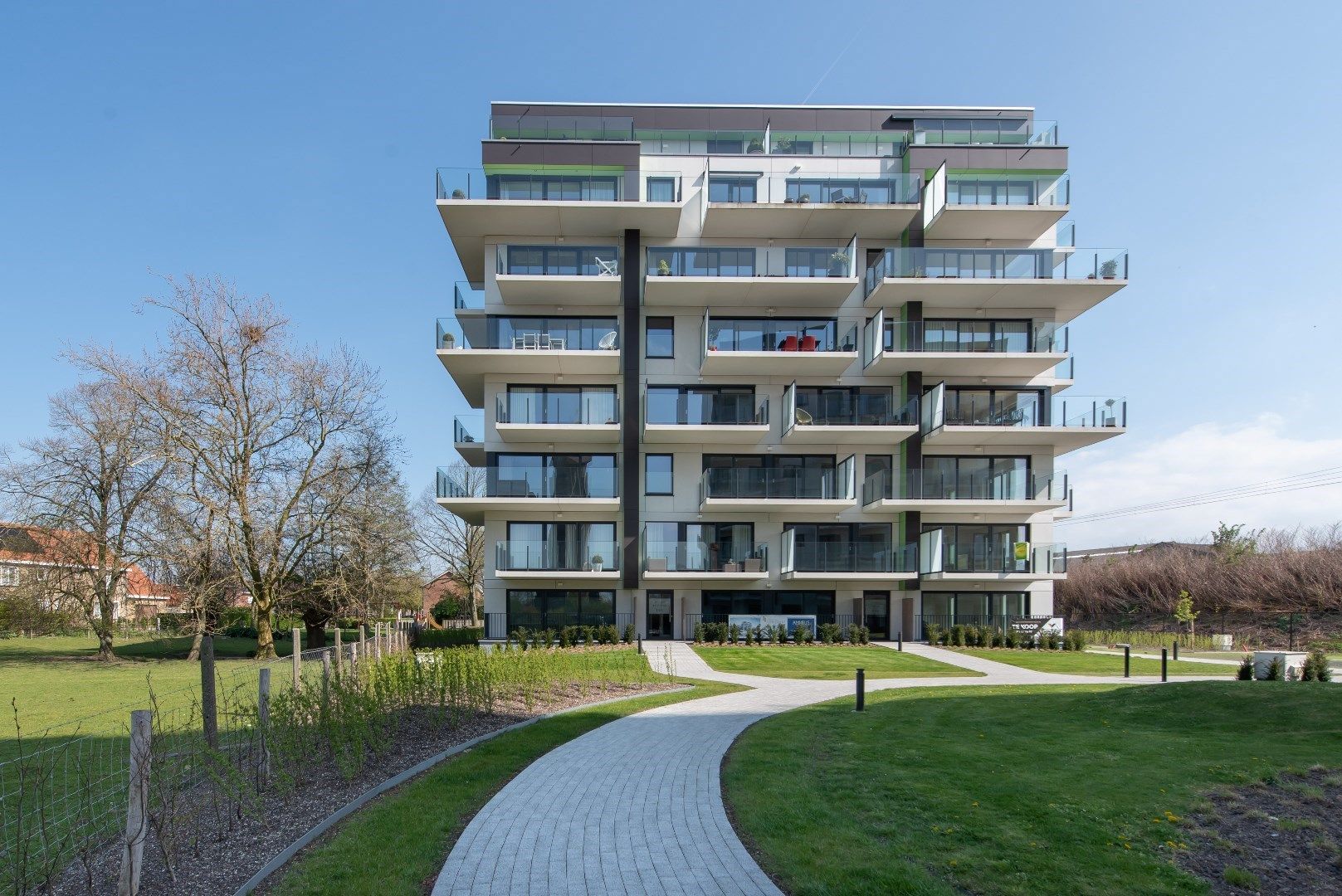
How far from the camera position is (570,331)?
2834 cm

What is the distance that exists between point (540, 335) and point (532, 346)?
0.49 m

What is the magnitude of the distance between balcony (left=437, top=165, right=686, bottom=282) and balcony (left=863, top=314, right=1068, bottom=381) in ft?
28.5

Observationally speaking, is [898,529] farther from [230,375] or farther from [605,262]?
[230,375]

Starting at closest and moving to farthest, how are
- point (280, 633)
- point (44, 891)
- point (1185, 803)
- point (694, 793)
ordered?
point (44, 891)
point (1185, 803)
point (694, 793)
point (280, 633)

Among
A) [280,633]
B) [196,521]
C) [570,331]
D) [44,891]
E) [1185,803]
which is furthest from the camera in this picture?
[280,633]

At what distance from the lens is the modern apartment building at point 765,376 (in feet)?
91.9

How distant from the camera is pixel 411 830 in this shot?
21.3 feet

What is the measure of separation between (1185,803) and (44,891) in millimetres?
8425

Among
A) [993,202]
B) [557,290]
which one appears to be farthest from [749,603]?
[993,202]

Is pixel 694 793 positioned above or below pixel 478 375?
below

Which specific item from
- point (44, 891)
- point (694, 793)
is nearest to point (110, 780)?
point (44, 891)

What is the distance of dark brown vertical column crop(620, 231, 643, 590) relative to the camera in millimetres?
28672

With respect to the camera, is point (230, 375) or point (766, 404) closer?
point (230, 375)

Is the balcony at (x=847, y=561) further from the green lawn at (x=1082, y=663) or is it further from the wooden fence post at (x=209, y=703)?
the wooden fence post at (x=209, y=703)
